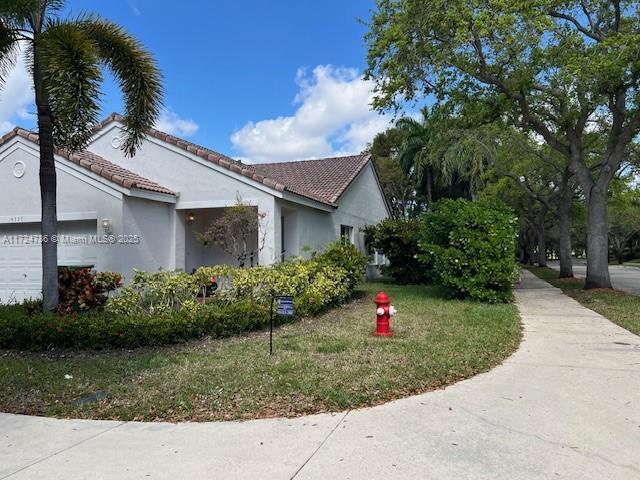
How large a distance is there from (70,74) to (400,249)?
12.4 meters

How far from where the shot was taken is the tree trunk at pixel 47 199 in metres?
7.74

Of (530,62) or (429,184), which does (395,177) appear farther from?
(530,62)

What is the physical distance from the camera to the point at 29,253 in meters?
11.9

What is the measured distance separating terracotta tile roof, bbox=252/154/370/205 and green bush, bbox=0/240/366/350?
19.8 feet

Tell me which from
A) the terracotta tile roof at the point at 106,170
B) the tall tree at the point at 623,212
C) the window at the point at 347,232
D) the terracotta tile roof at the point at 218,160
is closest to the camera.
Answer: the terracotta tile roof at the point at 106,170

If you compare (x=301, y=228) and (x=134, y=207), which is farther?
(x=301, y=228)

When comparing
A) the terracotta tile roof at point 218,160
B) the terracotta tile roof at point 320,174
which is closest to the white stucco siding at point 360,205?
the terracotta tile roof at point 320,174

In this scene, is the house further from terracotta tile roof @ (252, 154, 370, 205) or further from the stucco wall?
terracotta tile roof @ (252, 154, 370, 205)

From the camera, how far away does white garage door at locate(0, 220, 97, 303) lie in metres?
11.2

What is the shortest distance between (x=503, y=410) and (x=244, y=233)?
8766 millimetres

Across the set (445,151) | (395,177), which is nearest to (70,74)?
(445,151)

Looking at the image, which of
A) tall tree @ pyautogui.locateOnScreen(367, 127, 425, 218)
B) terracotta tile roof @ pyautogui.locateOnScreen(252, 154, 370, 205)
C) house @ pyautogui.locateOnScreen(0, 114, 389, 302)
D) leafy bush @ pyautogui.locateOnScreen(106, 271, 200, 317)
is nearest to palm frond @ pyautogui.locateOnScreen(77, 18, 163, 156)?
house @ pyautogui.locateOnScreen(0, 114, 389, 302)

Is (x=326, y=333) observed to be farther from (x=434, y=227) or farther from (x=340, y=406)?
(x=434, y=227)

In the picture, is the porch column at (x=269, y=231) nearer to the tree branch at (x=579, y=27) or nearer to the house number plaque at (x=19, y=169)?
the house number plaque at (x=19, y=169)
